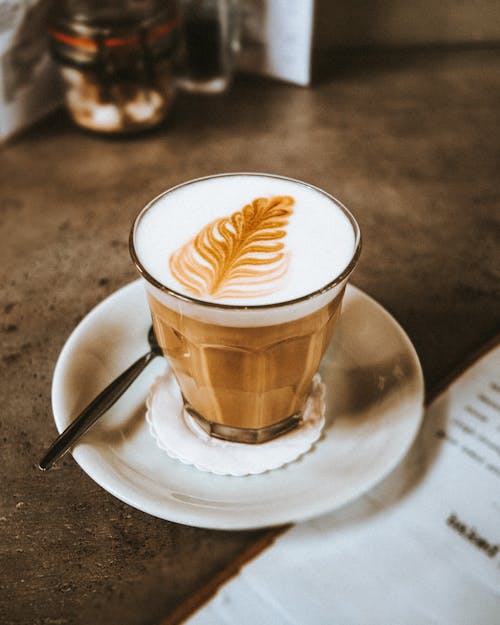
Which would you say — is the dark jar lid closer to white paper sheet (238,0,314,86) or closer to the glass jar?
the glass jar

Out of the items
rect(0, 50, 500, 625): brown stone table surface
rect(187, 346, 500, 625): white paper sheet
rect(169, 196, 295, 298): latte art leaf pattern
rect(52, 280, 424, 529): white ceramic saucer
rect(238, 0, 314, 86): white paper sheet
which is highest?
rect(169, 196, 295, 298): latte art leaf pattern

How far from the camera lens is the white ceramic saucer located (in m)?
0.49

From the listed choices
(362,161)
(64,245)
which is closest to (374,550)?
(64,245)

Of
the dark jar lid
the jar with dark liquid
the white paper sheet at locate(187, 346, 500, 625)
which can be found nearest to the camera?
the white paper sheet at locate(187, 346, 500, 625)

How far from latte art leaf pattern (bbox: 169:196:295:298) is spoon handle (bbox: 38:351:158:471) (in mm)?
137

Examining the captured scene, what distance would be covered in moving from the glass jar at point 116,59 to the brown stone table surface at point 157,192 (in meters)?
0.05

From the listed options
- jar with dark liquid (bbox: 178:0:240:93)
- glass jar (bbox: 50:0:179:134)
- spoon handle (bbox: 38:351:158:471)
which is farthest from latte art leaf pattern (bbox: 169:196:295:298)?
jar with dark liquid (bbox: 178:0:240:93)

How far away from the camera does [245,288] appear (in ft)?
1.70

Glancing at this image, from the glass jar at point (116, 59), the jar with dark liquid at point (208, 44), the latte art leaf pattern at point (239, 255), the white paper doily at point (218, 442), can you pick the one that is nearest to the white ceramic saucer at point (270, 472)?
the white paper doily at point (218, 442)

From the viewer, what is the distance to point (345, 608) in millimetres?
463

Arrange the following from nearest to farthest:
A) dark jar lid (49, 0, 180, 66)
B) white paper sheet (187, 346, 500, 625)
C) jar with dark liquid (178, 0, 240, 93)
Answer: white paper sheet (187, 346, 500, 625) < dark jar lid (49, 0, 180, 66) < jar with dark liquid (178, 0, 240, 93)

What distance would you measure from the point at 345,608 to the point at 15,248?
639 mm

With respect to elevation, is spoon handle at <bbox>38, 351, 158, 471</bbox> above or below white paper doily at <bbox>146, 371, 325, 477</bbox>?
A: above

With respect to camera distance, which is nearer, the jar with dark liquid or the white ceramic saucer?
the white ceramic saucer
